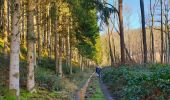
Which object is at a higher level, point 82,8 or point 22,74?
point 82,8

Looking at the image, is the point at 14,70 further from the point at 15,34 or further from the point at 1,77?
the point at 1,77

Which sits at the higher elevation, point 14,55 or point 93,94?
point 14,55

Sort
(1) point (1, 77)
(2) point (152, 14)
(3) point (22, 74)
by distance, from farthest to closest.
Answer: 1. (2) point (152, 14)
2. (3) point (22, 74)
3. (1) point (1, 77)

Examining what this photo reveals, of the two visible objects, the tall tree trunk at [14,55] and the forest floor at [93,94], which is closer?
the tall tree trunk at [14,55]

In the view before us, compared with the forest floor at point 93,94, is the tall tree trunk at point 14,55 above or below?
above

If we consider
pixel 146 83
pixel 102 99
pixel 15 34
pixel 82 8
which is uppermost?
pixel 82 8

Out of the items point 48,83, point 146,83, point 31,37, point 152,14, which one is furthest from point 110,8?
point 152,14

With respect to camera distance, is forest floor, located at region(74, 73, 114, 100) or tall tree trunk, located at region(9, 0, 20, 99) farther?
forest floor, located at region(74, 73, 114, 100)

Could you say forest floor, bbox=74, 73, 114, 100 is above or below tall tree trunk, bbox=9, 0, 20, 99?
below

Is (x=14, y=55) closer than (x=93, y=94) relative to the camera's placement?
Yes

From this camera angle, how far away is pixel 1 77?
16.2 m

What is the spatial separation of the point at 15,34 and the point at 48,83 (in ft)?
22.5

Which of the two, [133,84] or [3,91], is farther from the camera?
[133,84]

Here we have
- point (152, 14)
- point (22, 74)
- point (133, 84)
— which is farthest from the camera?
point (152, 14)
